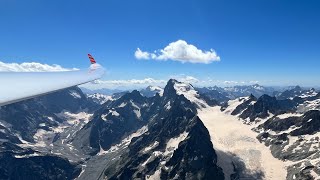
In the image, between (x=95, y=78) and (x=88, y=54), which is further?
(x=88, y=54)

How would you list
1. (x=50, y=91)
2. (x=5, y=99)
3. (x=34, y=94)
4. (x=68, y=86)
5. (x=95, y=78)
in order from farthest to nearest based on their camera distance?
(x=95, y=78) < (x=68, y=86) < (x=50, y=91) < (x=34, y=94) < (x=5, y=99)

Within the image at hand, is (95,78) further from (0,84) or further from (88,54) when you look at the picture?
(88,54)

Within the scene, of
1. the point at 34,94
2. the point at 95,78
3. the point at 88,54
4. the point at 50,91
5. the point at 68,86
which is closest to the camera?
the point at 34,94

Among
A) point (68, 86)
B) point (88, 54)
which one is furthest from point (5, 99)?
point (88, 54)

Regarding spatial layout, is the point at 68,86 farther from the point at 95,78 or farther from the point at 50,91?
the point at 95,78

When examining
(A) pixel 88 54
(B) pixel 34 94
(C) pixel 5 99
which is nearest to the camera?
(C) pixel 5 99

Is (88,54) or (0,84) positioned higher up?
(88,54)

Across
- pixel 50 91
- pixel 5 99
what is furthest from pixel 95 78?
pixel 5 99

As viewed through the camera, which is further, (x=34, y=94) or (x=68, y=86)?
(x=68, y=86)

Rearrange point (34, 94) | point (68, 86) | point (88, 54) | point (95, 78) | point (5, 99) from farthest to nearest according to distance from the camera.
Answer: point (88, 54)
point (95, 78)
point (68, 86)
point (34, 94)
point (5, 99)
